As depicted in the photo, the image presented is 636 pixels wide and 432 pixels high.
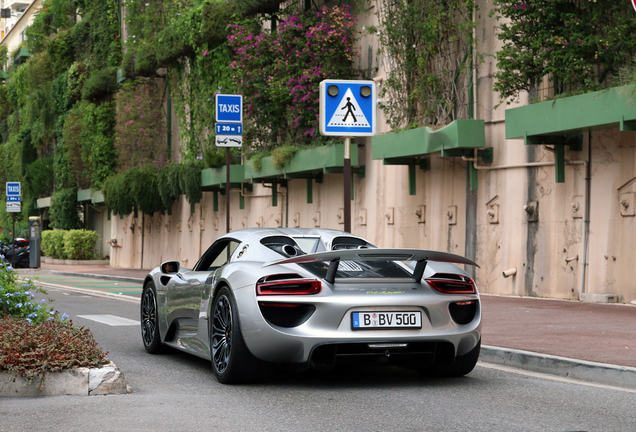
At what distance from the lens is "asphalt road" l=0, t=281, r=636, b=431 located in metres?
5.30

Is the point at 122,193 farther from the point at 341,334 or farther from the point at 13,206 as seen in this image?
the point at 341,334

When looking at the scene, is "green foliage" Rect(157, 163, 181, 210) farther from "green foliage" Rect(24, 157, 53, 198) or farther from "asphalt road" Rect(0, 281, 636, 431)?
"asphalt road" Rect(0, 281, 636, 431)

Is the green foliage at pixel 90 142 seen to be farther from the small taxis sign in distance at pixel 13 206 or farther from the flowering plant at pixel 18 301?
the flowering plant at pixel 18 301

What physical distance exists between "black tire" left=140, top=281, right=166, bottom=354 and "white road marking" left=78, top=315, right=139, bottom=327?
296 centimetres

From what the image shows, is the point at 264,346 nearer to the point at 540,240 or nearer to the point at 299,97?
the point at 540,240

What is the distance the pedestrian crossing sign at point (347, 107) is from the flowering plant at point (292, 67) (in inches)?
439

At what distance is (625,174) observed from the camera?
13781mm

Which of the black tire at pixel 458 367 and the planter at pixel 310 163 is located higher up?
the planter at pixel 310 163

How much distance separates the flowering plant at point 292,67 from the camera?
21.6m

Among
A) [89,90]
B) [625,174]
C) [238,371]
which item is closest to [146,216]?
[89,90]

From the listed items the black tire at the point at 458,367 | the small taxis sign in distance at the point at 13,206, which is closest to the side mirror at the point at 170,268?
the black tire at the point at 458,367

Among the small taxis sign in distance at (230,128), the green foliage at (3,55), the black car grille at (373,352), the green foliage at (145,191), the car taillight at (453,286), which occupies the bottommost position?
the black car grille at (373,352)

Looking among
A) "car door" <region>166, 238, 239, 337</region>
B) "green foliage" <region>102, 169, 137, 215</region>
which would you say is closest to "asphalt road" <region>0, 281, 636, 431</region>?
"car door" <region>166, 238, 239, 337</region>

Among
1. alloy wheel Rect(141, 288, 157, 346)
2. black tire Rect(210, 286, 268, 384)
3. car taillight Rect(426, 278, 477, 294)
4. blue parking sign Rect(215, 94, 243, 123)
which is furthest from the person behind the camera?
blue parking sign Rect(215, 94, 243, 123)
